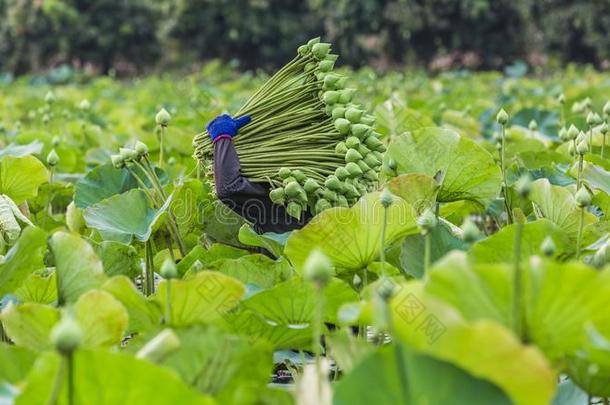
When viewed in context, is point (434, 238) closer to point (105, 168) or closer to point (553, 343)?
point (553, 343)

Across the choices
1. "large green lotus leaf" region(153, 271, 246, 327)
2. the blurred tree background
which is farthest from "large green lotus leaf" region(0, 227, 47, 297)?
the blurred tree background

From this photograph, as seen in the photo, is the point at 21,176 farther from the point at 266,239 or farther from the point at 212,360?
the point at 212,360

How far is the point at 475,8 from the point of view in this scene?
1459 centimetres

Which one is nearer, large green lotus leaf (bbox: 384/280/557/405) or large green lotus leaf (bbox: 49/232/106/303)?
large green lotus leaf (bbox: 384/280/557/405)

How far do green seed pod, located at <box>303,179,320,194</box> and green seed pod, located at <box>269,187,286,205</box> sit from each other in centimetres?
3

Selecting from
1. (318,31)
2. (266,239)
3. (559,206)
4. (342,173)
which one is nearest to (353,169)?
(342,173)

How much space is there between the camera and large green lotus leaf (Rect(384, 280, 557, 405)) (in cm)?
52

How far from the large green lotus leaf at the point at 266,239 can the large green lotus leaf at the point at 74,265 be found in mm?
259

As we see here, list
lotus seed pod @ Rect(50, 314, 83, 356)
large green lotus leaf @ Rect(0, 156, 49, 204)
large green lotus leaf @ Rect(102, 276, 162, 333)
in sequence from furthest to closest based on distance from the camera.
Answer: large green lotus leaf @ Rect(0, 156, 49, 204)
large green lotus leaf @ Rect(102, 276, 162, 333)
lotus seed pod @ Rect(50, 314, 83, 356)

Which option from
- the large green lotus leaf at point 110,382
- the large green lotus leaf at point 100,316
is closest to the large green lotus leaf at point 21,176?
the large green lotus leaf at point 100,316

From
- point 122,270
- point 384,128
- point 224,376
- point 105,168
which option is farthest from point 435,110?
point 224,376

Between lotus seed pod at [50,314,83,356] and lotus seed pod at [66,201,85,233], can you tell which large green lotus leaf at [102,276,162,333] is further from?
lotus seed pod at [66,201,85,233]

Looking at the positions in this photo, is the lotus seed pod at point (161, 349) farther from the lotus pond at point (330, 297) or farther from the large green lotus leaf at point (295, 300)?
the large green lotus leaf at point (295, 300)

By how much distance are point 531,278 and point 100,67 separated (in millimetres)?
18723
